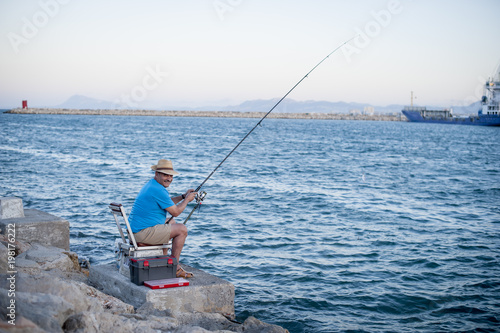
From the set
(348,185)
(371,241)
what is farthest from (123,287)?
(348,185)

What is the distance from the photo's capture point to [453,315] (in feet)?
22.8

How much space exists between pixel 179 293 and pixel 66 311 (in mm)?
1560

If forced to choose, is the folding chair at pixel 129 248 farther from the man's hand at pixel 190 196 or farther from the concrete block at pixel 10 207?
the concrete block at pixel 10 207

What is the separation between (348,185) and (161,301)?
15.2 metres

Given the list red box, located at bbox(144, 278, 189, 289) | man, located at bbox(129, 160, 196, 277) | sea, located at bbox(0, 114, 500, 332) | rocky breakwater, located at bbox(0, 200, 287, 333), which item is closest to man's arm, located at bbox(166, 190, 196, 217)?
man, located at bbox(129, 160, 196, 277)

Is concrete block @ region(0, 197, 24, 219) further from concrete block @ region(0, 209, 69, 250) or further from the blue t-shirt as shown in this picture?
the blue t-shirt

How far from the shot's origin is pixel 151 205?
5551 mm

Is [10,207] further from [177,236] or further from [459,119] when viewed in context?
[459,119]

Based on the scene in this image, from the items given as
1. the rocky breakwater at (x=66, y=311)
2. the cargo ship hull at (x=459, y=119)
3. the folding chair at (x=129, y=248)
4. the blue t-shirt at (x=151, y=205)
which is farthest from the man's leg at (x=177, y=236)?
the cargo ship hull at (x=459, y=119)

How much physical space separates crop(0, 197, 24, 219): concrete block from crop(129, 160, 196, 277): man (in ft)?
9.17

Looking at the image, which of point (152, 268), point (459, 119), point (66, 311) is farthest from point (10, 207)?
point (459, 119)

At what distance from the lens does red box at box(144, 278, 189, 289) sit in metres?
5.20

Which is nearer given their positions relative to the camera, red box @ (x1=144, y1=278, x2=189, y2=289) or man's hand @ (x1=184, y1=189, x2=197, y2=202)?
red box @ (x1=144, y1=278, x2=189, y2=289)

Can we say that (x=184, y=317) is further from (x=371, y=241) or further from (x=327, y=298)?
(x=371, y=241)
